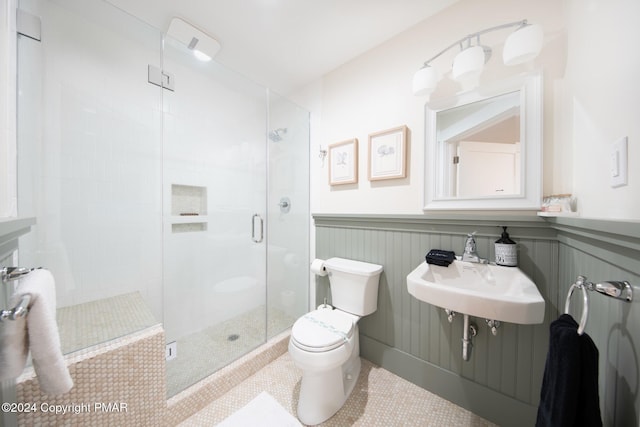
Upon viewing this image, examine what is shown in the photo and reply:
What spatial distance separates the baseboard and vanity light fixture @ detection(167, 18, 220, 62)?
2.52 meters

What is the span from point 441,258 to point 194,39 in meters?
2.22

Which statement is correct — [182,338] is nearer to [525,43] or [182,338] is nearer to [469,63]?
[469,63]

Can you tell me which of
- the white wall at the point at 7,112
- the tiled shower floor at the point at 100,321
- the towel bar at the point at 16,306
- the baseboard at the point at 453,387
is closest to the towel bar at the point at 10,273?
the towel bar at the point at 16,306

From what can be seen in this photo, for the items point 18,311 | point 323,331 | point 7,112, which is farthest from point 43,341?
point 323,331

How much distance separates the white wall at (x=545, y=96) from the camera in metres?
0.68

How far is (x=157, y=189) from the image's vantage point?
1.64 m

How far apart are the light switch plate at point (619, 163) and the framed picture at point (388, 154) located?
2.97 feet

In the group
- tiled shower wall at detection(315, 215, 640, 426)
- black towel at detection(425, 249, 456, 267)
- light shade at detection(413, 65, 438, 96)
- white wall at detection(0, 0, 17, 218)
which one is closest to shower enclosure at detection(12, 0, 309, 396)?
white wall at detection(0, 0, 17, 218)

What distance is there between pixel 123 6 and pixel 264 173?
1336 mm

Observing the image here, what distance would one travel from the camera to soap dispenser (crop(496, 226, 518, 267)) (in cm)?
110

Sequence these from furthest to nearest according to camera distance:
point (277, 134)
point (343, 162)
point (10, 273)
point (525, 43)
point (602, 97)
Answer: point (277, 134)
point (343, 162)
point (525, 43)
point (602, 97)
point (10, 273)

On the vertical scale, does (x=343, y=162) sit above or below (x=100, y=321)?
above

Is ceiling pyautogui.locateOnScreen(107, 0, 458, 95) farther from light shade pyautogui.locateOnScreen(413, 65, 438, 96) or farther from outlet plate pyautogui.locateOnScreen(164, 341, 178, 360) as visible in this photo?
outlet plate pyautogui.locateOnScreen(164, 341, 178, 360)

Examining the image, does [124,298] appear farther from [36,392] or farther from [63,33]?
[63,33]
